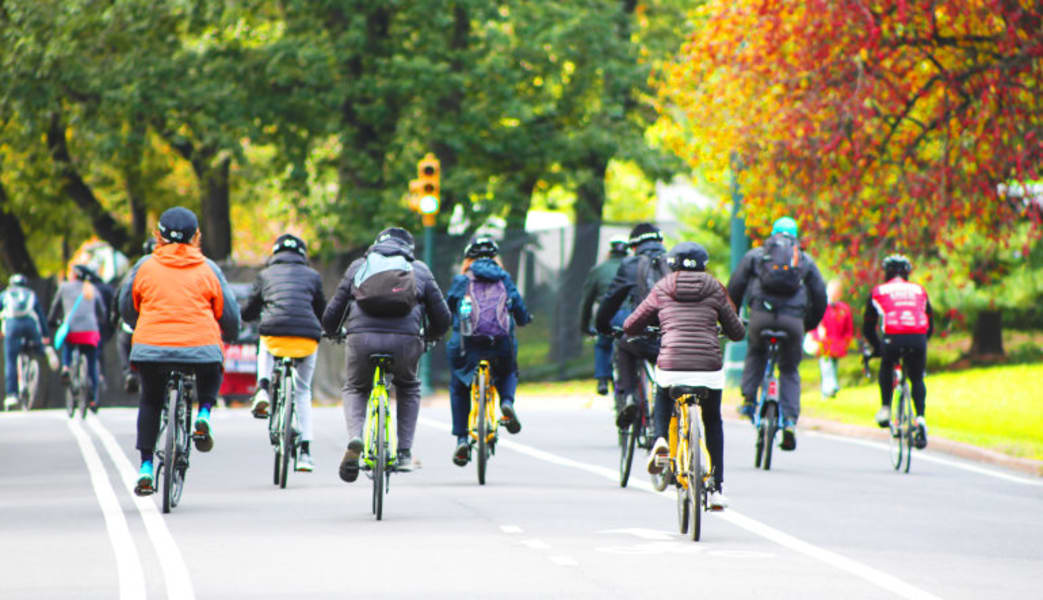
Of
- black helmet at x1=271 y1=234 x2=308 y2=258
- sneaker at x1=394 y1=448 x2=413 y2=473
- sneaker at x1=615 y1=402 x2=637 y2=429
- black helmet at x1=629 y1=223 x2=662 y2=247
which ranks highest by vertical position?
black helmet at x1=629 y1=223 x2=662 y2=247

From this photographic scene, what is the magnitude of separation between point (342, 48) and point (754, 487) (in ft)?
65.9

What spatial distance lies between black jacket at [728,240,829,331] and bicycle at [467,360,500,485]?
8.13 feet

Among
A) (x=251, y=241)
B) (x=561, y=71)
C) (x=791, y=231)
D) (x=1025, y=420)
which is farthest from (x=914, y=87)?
(x=251, y=241)

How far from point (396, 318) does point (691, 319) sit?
1973 mm

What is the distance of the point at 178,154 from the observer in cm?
3888

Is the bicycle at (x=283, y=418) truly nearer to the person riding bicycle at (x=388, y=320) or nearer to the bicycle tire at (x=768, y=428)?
the person riding bicycle at (x=388, y=320)

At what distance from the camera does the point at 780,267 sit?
1512cm

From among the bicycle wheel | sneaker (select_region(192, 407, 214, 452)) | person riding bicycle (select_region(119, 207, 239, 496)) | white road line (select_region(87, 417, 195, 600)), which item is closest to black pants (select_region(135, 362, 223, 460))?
person riding bicycle (select_region(119, 207, 239, 496))

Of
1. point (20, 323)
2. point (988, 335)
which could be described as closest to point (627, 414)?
point (20, 323)

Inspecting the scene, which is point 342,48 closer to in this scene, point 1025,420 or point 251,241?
point 1025,420

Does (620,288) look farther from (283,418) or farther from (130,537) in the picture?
(130,537)

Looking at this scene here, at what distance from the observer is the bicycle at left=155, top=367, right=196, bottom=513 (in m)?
11.4

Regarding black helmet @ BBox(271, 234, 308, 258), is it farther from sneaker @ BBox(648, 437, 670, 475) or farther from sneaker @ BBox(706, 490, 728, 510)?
sneaker @ BBox(706, 490, 728, 510)

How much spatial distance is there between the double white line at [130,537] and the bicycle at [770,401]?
190 inches
